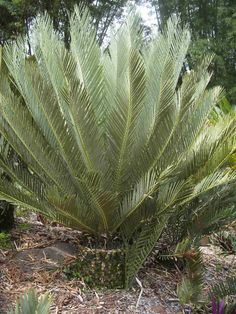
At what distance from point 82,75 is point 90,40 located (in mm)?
221

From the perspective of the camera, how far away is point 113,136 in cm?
283

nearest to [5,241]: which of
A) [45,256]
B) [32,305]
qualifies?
[45,256]

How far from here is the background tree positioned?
1614cm

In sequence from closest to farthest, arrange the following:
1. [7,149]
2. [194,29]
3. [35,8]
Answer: [7,149] → [35,8] → [194,29]

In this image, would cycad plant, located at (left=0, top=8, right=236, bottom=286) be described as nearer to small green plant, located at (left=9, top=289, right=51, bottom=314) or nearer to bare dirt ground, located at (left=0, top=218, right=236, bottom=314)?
bare dirt ground, located at (left=0, top=218, right=236, bottom=314)

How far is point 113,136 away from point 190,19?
1726cm

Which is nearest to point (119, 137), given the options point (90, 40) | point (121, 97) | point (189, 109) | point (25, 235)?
point (121, 97)

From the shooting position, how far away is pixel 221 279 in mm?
3320

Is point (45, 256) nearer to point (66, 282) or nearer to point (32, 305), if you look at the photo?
point (66, 282)

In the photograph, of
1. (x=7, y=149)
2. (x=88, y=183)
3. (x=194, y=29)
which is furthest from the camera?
(x=194, y=29)

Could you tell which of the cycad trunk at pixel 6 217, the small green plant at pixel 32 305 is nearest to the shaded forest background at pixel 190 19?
the cycad trunk at pixel 6 217

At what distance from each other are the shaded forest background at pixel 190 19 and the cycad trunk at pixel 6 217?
9330 mm

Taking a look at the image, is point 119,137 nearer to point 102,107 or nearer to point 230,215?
point 102,107

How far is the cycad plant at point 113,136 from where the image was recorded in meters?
2.74
